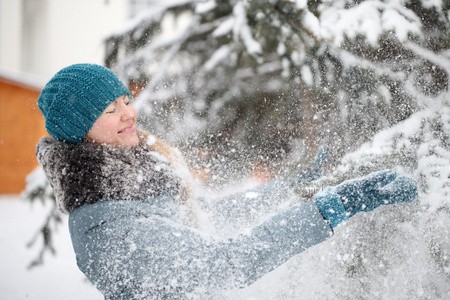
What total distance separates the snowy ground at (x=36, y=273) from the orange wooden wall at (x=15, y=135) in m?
1.40

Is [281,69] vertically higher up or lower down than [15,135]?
higher up

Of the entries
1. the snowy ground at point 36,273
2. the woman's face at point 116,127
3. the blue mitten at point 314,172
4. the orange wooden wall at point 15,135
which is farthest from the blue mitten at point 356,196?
the orange wooden wall at point 15,135

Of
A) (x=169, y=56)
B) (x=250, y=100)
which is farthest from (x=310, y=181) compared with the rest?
(x=169, y=56)

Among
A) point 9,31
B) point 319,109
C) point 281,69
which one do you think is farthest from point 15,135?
point 319,109

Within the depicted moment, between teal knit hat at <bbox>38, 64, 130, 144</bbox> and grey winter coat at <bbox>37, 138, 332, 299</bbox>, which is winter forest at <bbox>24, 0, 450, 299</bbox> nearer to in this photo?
grey winter coat at <bbox>37, 138, 332, 299</bbox>

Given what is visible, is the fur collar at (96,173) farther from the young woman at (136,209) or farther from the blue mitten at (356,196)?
the blue mitten at (356,196)

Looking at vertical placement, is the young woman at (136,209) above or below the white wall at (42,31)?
above

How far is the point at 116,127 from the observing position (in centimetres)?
138

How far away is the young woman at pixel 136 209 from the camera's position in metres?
1.14

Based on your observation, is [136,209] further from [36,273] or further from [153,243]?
[36,273]

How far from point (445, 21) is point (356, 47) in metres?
0.41

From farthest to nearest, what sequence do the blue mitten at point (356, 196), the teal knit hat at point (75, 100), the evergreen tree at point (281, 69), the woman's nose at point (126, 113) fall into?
the evergreen tree at point (281, 69) < the woman's nose at point (126, 113) < the teal knit hat at point (75, 100) < the blue mitten at point (356, 196)

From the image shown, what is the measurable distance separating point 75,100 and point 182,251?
2.01 ft

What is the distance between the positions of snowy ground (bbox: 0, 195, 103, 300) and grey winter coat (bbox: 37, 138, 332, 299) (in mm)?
1037
